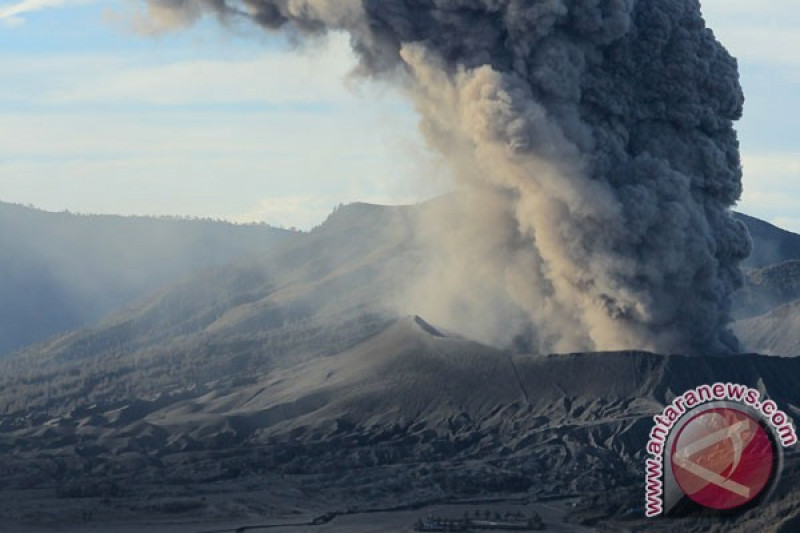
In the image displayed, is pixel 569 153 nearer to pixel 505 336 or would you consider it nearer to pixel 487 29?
pixel 487 29

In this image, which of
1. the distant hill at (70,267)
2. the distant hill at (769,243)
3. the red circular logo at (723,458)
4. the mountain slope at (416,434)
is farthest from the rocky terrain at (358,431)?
the distant hill at (70,267)

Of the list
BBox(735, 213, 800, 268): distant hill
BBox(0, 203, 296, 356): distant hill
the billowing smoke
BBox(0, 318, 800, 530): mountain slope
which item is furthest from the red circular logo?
BBox(0, 203, 296, 356): distant hill

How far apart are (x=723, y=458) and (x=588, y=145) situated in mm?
29350

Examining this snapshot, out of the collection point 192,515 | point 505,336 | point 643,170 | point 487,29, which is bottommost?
point 192,515

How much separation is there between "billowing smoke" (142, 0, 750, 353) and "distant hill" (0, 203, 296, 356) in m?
93.2

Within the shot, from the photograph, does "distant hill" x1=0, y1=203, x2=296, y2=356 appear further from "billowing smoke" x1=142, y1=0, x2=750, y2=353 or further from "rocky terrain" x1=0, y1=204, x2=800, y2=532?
"billowing smoke" x1=142, y1=0, x2=750, y2=353

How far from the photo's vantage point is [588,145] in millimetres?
74500

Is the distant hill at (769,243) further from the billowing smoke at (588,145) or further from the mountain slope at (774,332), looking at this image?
the billowing smoke at (588,145)

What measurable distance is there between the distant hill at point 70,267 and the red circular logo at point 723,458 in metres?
123

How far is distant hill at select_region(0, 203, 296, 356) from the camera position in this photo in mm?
175375

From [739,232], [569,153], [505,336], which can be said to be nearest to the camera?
[569,153]

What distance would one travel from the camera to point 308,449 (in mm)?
74312

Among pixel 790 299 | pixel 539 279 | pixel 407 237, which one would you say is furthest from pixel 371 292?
pixel 539 279

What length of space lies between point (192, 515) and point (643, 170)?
26.1 m
